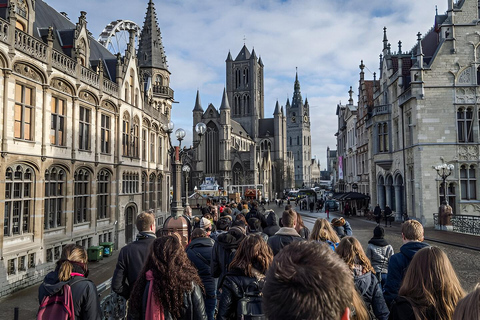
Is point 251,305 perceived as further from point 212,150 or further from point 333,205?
point 212,150

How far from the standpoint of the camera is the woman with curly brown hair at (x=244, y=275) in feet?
11.6

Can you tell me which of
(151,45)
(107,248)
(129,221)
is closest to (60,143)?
(107,248)

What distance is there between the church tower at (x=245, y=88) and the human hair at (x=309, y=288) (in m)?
95.3

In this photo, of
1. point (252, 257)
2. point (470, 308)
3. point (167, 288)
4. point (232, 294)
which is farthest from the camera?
point (252, 257)

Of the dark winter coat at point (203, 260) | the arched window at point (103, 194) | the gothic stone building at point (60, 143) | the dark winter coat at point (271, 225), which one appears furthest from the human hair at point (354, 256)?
the arched window at point (103, 194)

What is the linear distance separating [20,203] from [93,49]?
13.0 meters

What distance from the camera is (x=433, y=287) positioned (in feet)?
8.39

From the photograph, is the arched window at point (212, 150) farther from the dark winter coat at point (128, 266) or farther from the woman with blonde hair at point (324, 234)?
the dark winter coat at point (128, 266)

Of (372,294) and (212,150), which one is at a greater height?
(212,150)

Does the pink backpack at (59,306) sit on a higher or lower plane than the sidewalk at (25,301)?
higher

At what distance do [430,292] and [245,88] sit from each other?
3783 inches

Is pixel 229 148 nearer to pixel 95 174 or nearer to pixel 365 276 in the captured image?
pixel 95 174

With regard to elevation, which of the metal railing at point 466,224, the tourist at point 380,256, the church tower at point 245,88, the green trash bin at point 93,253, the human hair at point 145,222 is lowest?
the green trash bin at point 93,253

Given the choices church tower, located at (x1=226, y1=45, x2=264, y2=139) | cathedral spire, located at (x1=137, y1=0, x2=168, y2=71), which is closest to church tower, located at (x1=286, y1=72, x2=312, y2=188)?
church tower, located at (x1=226, y1=45, x2=264, y2=139)
